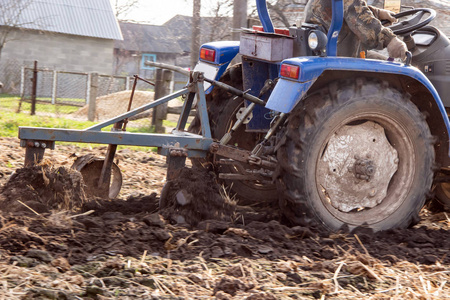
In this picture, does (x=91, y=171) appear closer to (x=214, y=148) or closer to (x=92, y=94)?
(x=214, y=148)

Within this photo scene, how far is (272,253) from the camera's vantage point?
3686mm

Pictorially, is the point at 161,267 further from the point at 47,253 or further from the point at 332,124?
the point at 332,124

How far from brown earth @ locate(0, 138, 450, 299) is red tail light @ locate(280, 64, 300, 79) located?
90 centimetres

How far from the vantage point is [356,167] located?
4504 mm

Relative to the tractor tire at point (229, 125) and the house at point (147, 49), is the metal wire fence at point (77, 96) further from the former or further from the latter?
the house at point (147, 49)

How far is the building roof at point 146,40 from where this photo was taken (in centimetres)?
5169

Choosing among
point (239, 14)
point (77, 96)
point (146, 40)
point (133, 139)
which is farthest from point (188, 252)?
point (146, 40)

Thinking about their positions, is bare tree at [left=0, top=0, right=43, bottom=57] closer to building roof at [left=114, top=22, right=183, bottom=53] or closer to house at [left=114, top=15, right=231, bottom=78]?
house at [left=114, top=15, right=231, bottom=78]

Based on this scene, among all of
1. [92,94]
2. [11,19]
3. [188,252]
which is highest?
[11,19]

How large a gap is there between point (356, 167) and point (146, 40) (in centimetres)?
4990

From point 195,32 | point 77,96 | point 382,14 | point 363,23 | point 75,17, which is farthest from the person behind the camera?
point 75,17

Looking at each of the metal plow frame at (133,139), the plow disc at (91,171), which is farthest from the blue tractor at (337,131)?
the plow disc at (91,171)

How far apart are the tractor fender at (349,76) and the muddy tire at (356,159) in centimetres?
13

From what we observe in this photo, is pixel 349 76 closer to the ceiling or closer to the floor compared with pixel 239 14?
closer to the floor
